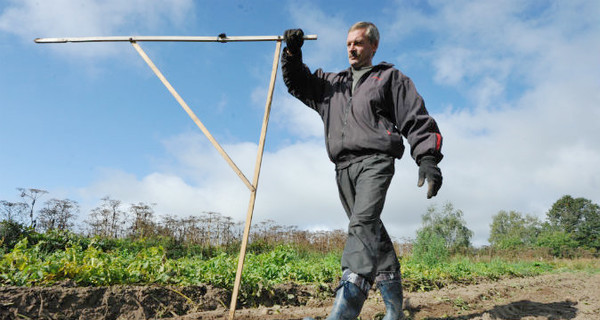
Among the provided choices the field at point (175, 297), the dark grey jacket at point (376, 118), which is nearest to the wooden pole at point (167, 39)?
the dark grey jacket at point (376, 118)

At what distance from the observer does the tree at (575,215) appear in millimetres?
48375

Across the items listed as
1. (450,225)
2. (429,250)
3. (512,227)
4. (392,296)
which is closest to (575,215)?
(512,227)

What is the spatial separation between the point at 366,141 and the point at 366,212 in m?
0.46

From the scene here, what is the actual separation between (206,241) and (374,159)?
36.2 feet

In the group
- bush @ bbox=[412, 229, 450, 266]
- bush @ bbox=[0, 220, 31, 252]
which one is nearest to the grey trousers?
bush @ bbox=[0, 220, 31, 252]

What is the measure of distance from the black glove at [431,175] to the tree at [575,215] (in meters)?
53.8

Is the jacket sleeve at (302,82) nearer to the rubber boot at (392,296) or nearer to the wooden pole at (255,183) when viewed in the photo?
the wooden pole at (255,183)

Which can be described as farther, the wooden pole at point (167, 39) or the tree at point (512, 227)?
the tree at point (512, 227)

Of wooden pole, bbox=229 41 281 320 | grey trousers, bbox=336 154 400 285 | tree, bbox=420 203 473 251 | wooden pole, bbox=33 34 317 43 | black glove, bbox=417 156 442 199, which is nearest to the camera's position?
grey trousers, bbox=336 154 400 285

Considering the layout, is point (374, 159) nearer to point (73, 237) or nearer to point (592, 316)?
point (592, 316)

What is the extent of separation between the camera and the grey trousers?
2.24 meters

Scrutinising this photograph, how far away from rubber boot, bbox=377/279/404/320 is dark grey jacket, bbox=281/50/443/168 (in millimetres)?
843

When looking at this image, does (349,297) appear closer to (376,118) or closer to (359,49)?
(376,118)

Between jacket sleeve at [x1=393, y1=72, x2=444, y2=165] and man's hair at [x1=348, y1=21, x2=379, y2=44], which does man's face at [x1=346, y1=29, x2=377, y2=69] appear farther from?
jacket sleeve at [x1=393, y1=72, x2=444, y2=165]
